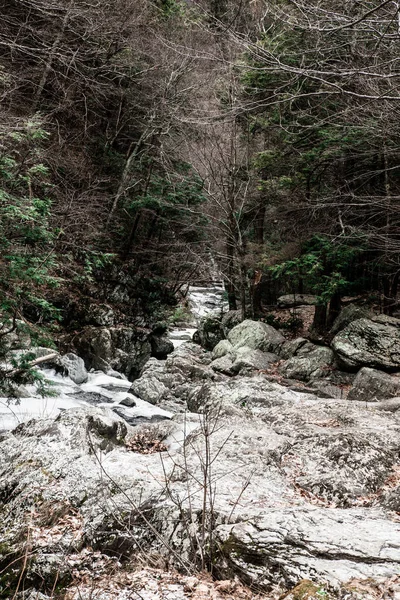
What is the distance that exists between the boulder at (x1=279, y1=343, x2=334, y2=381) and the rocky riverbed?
4075 millimetres

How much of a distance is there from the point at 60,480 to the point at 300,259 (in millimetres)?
9695

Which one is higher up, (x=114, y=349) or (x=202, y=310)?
(x=114, y=349)

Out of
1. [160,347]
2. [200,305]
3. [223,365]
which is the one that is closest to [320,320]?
[223,365]

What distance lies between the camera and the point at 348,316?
11.7m

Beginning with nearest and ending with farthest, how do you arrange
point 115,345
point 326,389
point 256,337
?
point 326,389 → point 256,337 → point 115,345

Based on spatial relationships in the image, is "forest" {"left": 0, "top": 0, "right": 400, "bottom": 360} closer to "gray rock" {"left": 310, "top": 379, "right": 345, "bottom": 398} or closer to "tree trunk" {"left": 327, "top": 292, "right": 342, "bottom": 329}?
"tree trunk" {"left": 327, "top": 292, "right": 342, "bottom": 329}

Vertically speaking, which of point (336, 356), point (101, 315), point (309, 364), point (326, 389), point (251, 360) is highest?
point (336, 356)

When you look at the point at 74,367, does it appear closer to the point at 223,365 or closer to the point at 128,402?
the point at 128,402

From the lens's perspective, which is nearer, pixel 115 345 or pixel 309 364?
pixel 309 364

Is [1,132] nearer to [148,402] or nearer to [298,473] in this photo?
[298,473]

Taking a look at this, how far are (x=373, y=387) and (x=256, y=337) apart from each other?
4116 mm

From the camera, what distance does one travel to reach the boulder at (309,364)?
10211 millimetres

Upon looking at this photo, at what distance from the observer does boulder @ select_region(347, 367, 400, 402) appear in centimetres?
826

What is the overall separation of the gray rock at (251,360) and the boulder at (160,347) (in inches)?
149
